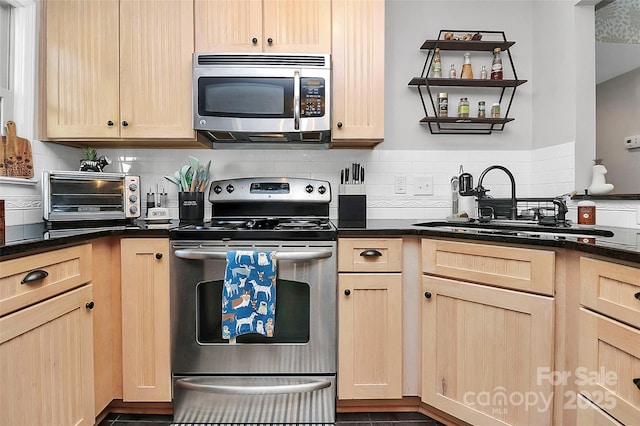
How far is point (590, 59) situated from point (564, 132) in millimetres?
401

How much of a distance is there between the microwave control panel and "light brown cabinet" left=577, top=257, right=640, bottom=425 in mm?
1360

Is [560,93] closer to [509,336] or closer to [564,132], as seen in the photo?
[564,132]

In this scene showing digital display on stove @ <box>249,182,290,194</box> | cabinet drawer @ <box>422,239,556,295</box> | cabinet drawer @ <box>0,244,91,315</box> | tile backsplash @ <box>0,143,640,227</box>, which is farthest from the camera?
tile backsplash @ <box>0,143,640,227</box>

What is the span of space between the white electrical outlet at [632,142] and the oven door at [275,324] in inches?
104

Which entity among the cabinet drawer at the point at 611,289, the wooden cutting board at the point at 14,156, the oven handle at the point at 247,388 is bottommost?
the oven handle at the point at 247,388

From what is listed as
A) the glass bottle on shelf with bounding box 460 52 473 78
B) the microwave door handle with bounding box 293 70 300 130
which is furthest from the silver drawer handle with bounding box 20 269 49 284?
the glass bottle on shelf with bounding box 460 52 473 78

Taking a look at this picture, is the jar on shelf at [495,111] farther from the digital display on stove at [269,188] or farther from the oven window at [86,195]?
the oven window at [86,195]

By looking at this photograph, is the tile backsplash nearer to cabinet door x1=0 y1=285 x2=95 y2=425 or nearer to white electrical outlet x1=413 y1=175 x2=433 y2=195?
white electrical outlet x1=413 y1=175 x2=433 y2=195

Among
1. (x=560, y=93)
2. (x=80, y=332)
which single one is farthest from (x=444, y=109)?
(x=80, y=332)

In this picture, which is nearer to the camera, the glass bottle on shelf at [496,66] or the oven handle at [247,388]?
the oven handle at [247,388]

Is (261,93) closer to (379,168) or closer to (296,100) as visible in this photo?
(296,100)

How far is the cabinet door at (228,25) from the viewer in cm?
202

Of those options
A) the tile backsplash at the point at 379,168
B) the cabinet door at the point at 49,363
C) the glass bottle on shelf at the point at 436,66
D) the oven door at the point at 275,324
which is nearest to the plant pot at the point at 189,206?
the tile backsplash at the point at 379,168

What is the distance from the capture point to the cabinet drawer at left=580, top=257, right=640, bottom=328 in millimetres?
1029
